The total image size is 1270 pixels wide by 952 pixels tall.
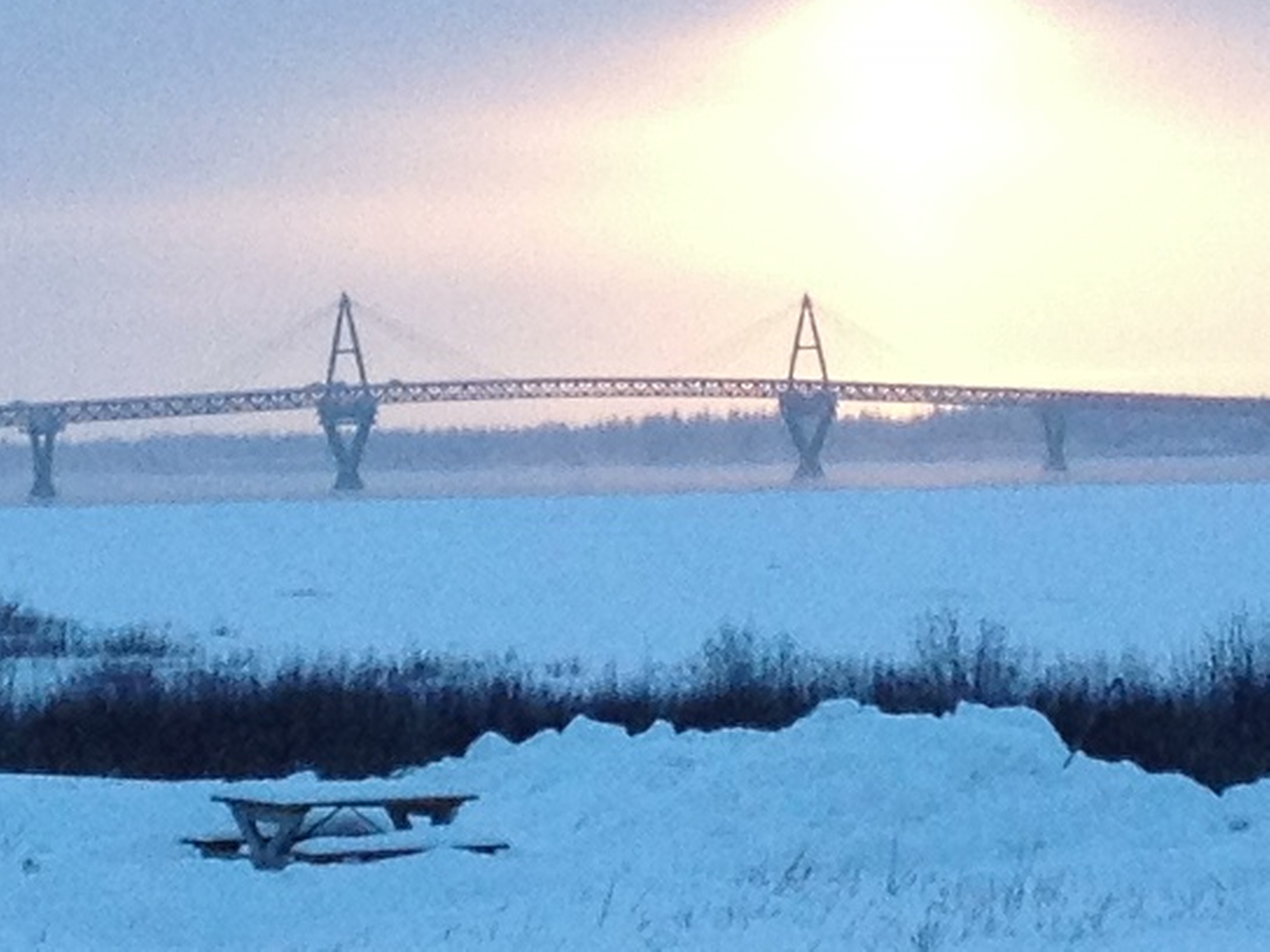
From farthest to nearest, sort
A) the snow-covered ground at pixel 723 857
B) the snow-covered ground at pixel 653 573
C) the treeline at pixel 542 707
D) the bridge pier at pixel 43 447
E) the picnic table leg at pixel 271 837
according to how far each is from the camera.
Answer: the bridge pier at pixel 43 447 → the snow-covered ground at pixel 653 573 → the treeline at pixel 542 707 → the picnic table leg at pixel 271 837 → the snow-covered ground at pixel 723 857

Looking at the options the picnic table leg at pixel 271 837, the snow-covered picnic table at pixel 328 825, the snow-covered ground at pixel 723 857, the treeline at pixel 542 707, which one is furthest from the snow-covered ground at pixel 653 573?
the picnic table leg at pixel 271 837

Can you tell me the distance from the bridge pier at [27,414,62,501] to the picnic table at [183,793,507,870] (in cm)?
7808

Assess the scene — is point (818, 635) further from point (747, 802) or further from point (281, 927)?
point (281, 927)

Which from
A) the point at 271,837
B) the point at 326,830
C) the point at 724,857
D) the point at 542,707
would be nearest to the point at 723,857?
the point at 724,857

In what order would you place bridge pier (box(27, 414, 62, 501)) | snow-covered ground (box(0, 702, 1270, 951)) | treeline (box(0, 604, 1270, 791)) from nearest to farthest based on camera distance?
snow-covered ground (box(0, 702, 1270, 951)) → treeline (box(0, 604, 1270, 791)) → bridge pier (box(27, 414, 62, 501))

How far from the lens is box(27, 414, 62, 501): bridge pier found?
88562 millimetres

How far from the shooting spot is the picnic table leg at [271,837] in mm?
10852

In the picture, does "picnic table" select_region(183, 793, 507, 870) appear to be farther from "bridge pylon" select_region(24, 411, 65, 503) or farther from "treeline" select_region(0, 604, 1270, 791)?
"bridge pylon" select_region(24, 411, 65, 503)

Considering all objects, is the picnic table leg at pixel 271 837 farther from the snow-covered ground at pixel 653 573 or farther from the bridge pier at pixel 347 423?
the bridge pier at pixel 347 423

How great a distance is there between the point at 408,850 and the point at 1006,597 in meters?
21.3

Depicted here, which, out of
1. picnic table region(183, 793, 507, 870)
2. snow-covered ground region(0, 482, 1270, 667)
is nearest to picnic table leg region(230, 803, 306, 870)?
picnic table region(183, 793, 507, 870)

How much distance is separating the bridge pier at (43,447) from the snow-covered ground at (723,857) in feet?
251

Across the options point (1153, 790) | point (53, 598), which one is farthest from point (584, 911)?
point (53, 598)

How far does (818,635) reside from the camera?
1034 inches
